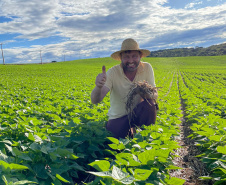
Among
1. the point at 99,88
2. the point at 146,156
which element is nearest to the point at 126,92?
the point at 99,88

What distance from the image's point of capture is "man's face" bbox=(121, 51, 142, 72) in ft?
12.8

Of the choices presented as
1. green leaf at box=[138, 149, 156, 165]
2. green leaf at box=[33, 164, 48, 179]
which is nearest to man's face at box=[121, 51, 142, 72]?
green leaf at box=[138, 149, 156, 165]

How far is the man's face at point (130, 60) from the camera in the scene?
3.89 m

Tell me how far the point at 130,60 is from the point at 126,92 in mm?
639

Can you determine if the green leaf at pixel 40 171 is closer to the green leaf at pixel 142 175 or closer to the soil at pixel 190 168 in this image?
the green leaf at pixel 142 175

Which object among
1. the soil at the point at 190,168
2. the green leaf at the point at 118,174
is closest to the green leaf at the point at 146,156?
the green leaf at the point at 118,174

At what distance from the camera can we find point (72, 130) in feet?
10.5

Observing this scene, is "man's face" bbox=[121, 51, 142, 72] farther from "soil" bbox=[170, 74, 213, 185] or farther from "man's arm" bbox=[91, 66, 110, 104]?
"soil" bbox=[170, 74, 213, 185]

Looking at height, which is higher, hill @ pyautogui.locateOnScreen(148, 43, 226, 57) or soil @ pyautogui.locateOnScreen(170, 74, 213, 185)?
hill @ pyautogui.locateOnScreen(148, 43, 226, 57)

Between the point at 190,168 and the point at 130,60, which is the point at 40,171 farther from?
the point at 130,60

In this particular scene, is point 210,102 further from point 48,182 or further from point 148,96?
point 48,182

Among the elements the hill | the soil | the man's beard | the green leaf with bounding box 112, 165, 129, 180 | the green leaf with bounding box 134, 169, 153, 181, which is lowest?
the soil

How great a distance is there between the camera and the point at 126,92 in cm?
409

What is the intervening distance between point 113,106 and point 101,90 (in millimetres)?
686
